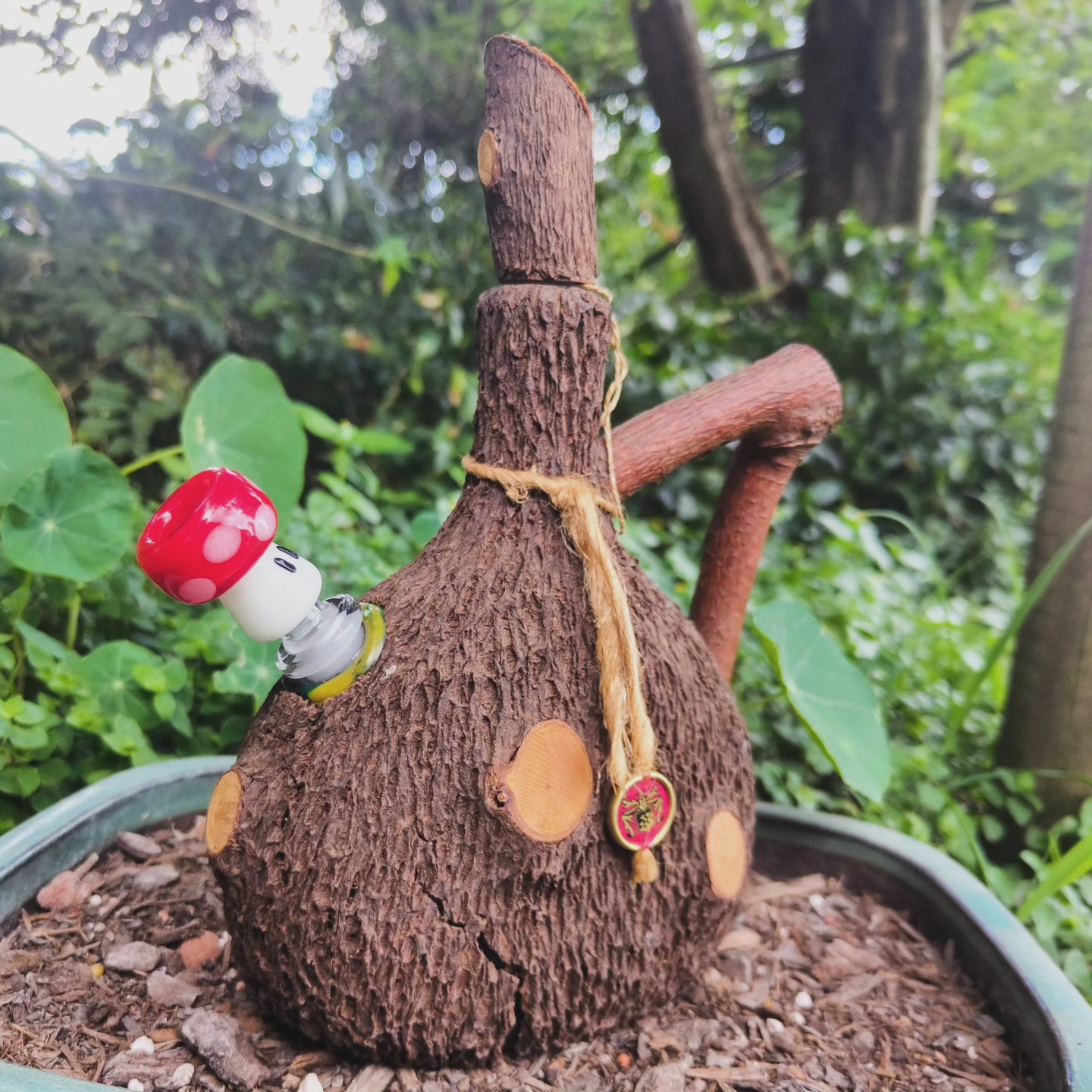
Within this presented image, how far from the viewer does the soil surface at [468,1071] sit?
744 mm

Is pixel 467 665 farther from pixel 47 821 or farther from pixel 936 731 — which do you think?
pixel 936 731

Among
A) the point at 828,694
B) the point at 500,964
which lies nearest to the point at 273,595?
the point at 500,964

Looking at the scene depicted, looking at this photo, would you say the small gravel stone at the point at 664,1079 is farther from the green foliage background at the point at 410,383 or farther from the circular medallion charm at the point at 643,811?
the green foliage background at the point at 410,383

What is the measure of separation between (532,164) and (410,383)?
66.4 inches

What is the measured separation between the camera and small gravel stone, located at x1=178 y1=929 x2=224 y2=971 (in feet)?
2.88

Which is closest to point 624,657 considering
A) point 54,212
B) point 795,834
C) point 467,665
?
point 467,665

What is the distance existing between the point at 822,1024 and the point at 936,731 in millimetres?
936

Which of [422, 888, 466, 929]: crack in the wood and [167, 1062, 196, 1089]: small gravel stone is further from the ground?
[422, 888, 466, 929]: crack in the wood

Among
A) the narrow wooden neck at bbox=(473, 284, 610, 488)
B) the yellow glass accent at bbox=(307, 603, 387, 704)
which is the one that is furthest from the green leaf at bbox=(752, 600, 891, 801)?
the yellow glass accent at bbox=(307, 603, 387, 704)

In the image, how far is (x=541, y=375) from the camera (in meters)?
0.80

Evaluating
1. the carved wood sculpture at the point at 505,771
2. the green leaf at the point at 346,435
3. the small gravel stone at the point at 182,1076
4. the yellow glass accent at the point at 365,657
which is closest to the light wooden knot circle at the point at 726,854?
the carved wood sculpture at the point at 505,771

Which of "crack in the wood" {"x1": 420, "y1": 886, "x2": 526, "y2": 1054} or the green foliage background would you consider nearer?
→ "crack in the wood" {"x1": 420, "y1": 886, "x2": 526, "y2": 1054}

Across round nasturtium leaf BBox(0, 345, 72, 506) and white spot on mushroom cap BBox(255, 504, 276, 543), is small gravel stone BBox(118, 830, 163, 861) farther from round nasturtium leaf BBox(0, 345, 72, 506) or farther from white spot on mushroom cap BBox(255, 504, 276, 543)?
white spot on mushroom cap BBox(255, 504, 276, 543)

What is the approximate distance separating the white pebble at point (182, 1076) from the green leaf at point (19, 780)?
474 millimetres
